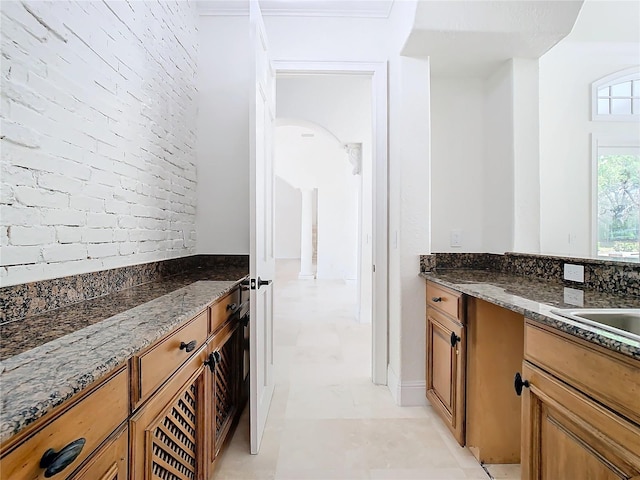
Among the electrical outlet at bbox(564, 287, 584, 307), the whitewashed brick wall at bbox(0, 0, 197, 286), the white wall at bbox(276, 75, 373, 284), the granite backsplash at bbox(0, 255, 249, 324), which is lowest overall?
the electrical outlet at bbox(564, 287, 584, 307)

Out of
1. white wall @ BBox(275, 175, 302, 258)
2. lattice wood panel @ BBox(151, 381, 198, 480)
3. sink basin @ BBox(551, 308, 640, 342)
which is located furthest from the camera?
white wall @ BBox(275, 175, 302, 258)

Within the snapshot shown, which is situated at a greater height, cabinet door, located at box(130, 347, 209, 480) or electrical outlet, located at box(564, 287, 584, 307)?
electrical outlet, located at box(564, 287, 584, 307)

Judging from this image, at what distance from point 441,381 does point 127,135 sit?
2.13m

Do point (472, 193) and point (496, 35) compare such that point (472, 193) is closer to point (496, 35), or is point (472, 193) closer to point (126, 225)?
point (496, 35)

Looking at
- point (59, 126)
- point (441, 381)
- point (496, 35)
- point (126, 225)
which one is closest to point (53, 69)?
point (59, 126)

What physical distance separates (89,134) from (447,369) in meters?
2.05

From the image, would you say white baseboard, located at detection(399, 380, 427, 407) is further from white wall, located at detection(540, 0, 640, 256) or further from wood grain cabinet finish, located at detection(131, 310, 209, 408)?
white wall, located at detection(540, 0, 640, 256)

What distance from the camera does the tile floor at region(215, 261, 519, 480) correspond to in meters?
1.77

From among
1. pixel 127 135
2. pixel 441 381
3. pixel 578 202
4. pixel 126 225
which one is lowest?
pixel 441 381

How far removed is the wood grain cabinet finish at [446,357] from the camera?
1.86 m

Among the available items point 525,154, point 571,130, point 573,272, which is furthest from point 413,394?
point 571,130

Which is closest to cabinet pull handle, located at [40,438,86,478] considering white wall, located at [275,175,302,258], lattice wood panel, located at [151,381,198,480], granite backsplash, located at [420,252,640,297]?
lattice wood panel, located at [151,381,198,480]

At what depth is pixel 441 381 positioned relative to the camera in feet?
7.00

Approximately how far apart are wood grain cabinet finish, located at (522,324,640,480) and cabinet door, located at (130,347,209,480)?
1165 millimetres
